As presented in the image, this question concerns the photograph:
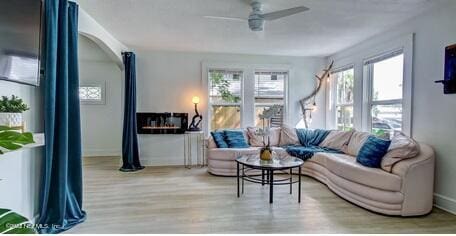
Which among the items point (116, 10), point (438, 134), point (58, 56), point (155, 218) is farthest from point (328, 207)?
point (116, 10)

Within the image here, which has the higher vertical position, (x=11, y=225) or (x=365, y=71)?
(x=365, y=71)

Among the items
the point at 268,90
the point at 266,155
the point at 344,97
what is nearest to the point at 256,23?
the point at 266,155

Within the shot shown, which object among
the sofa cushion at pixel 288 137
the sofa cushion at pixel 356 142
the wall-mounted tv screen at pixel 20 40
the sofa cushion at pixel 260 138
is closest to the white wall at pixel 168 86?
the sofa cushion at pixel 260 138

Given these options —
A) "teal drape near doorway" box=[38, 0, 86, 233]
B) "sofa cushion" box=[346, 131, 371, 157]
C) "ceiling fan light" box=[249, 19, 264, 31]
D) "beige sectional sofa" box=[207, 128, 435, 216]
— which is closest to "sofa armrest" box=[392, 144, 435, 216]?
"beige sectional sofa" box=[207, 128, 435, 216]

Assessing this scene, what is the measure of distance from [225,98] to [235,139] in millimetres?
1218

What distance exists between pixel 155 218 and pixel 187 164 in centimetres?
278

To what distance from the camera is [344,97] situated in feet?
18.3

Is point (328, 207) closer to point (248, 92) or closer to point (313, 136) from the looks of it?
point (313, 136)

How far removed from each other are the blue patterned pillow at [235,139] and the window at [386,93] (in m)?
2.28

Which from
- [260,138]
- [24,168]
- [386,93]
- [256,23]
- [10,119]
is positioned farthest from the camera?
[260,138]

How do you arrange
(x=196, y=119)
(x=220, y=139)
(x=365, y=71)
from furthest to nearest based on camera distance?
(x=196, y=119), (x=220, y=139), (x=365, y=71)

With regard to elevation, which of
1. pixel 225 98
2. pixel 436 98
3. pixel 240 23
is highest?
pixel 240 23

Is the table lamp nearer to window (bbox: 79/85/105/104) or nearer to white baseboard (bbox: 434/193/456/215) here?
window (bbox: 79/85/105/104)

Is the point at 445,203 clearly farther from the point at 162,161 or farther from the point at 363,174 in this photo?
the point at 162,161
